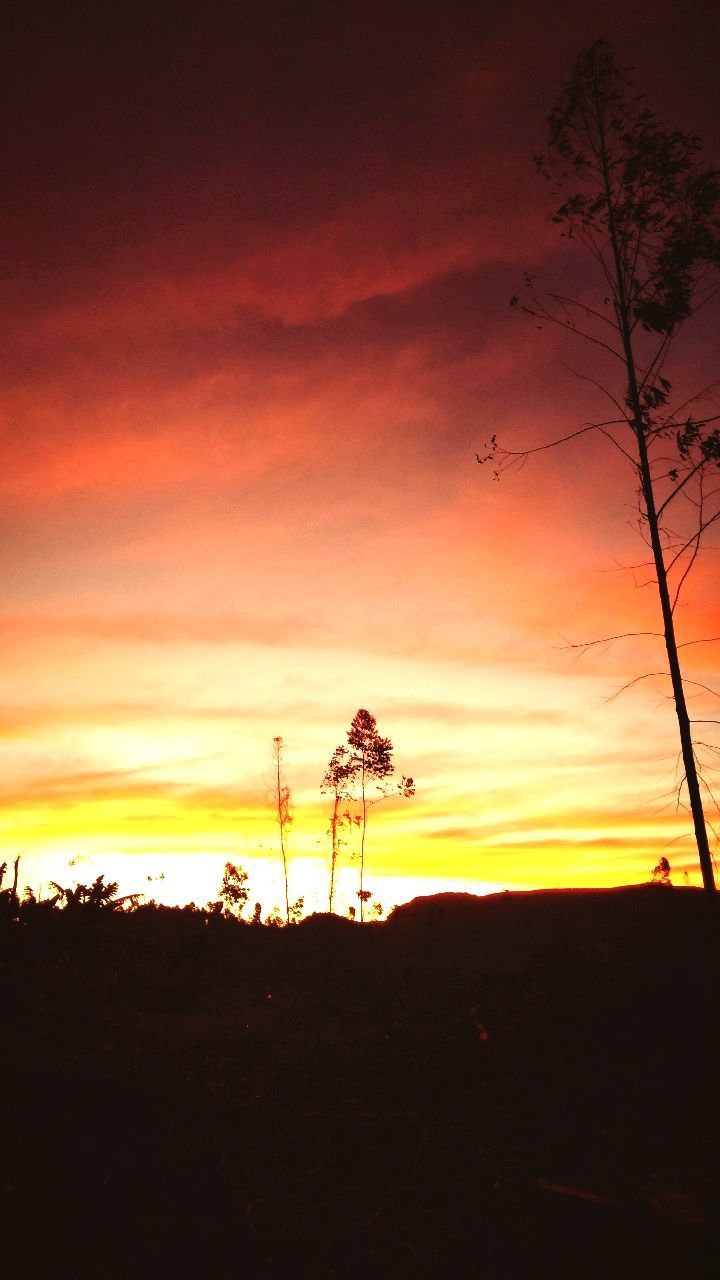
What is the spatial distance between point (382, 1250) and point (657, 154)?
61.3ft

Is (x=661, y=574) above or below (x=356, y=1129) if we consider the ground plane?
above

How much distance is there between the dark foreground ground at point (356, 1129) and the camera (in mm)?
4770

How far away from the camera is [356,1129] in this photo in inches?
264

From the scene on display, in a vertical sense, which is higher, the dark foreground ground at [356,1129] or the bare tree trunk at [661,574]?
the bare tree trunk at [661,574]

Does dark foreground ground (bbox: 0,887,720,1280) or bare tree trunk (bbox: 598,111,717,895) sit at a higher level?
bare tree trunk (bbox: 598,111,717,895)

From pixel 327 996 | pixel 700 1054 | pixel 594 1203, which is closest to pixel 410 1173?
pixel 594 1203

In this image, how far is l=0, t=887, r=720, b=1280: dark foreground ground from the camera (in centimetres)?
477

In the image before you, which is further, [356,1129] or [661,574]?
[661,574]

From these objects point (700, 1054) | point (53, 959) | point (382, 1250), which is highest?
point (53, 959)

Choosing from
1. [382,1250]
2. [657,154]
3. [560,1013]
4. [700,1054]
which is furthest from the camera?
[657,154]

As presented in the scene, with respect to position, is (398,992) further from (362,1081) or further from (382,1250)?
(382,1250)

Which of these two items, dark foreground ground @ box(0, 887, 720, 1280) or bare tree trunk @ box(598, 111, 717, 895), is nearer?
dark foreground ground @ box(0, 887, 720, 1280)

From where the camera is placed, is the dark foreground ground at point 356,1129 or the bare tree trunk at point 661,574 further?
the bare tree trunk at point 661,574

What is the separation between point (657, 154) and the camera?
1608 centimetres
